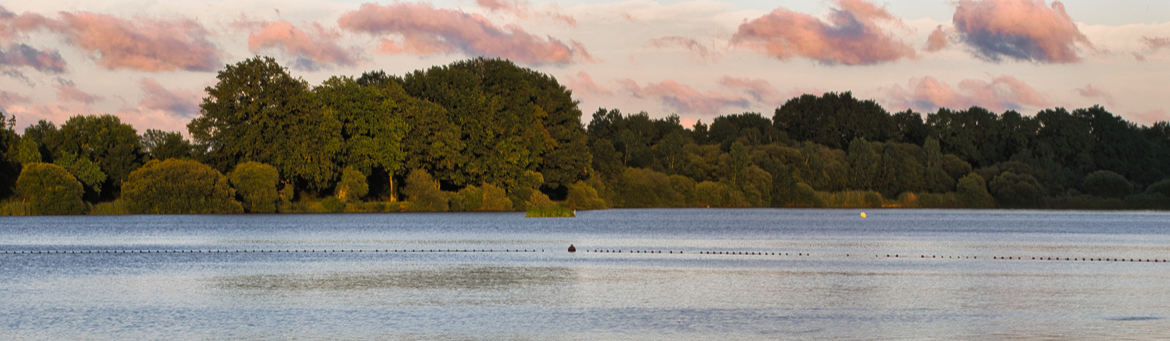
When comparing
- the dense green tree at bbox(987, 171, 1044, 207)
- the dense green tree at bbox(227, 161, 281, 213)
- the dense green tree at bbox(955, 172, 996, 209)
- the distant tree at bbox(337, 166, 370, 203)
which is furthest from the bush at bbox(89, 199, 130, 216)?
the dense green tree at bbox(987, 171, 1044, 207)

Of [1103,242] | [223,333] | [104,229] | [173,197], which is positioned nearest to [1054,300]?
[223,333]

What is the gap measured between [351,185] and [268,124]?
30.6 ft

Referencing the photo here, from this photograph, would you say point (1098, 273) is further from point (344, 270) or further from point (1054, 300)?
point (344, 270)

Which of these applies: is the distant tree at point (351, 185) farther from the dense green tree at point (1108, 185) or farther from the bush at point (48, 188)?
the dense green tree at point (1108, 185)

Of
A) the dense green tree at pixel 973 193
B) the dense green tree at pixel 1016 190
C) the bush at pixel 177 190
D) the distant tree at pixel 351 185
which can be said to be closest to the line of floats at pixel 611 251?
the bush at pixel 177 190

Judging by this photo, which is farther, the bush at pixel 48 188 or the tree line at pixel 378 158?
the tree line at pixel 378 158

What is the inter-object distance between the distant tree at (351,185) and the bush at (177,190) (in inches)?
415

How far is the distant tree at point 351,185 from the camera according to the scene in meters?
124

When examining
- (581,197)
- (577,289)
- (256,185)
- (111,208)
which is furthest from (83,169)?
(577,289)

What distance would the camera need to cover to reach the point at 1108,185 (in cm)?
19012

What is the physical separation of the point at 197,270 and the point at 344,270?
16.9ft

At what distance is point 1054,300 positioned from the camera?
115 ft

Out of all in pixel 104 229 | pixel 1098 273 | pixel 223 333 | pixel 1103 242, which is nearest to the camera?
pixel 223 333

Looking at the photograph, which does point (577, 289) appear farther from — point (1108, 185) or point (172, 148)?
point (1108, 185)
